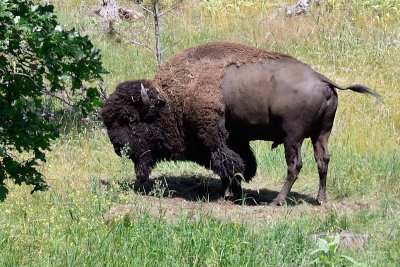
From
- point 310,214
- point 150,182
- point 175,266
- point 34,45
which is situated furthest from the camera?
point 150,182

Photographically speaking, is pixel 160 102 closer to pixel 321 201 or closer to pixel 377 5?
pixel 321 201

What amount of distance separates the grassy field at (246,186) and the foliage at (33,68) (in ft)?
4.52

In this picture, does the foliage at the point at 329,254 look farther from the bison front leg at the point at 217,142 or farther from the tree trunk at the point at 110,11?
the tree trunk at the point at 110,11

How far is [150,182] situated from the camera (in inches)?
394

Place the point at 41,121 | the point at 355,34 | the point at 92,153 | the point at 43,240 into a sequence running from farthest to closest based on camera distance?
the point at 355,34, the point at 92,153, the point at 43,240, the point at 41,121

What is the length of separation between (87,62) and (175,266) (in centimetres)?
197

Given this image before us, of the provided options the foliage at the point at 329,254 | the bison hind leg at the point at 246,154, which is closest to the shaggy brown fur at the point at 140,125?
the bison hind leg at the point at 246,154

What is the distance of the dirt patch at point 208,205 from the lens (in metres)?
7.60

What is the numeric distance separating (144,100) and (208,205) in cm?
159

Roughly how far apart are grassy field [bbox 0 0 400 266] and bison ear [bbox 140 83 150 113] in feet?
3.15

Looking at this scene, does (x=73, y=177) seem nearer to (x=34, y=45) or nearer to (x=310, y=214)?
(x=310, y=214)

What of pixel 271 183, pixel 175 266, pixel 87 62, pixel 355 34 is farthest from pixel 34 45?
pixel 355 34

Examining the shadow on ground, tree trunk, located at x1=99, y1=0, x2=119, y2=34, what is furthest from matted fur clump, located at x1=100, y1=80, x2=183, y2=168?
tree trunk, located at x1=99, y1=0, x2=119, y2=34

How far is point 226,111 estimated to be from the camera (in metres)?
9.38
